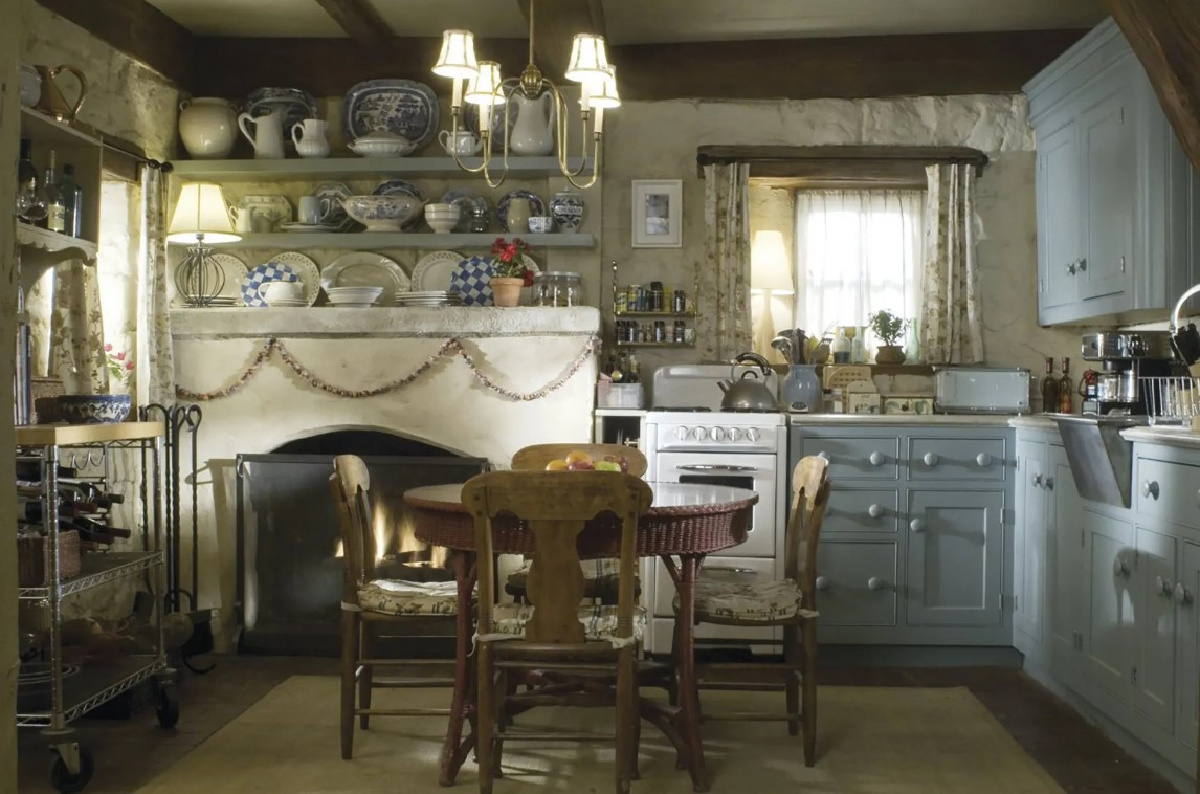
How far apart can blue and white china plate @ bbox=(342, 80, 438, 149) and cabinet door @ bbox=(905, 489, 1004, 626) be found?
260cm

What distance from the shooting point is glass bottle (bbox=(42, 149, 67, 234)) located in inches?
128

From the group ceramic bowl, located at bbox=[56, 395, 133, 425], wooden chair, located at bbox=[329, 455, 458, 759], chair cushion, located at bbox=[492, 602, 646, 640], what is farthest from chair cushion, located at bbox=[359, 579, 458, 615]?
ceramic bowl, located at bbox=[56, 395, 133, 425]

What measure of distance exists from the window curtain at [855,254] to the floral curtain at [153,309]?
108 inches

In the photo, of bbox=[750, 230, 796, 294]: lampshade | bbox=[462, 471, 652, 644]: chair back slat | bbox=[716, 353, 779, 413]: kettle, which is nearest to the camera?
bbox=[462, 471, 652, 644]: chair back slat

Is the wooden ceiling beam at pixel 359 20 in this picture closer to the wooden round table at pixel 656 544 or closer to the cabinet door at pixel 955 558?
the wooden round table at pixel 656 544

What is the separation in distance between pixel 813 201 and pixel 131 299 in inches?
118

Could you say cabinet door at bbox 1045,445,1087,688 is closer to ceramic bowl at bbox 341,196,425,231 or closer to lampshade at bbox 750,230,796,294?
lampshade at bbox 750,230,796,294

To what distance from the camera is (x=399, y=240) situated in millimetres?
4711

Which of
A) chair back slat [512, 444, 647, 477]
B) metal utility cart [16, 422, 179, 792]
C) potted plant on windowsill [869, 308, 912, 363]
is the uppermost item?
potted plant on windowsill [869, 308, 912, 363]

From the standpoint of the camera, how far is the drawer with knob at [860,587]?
4.23 metres

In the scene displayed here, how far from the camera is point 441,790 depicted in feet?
9.64

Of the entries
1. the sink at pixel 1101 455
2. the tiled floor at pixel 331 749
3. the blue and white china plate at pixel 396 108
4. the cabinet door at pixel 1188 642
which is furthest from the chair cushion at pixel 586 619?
the blue and white china plate at pixel 396 108

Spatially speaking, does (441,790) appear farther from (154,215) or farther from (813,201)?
(813,201)

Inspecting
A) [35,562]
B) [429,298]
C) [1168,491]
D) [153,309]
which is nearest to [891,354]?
[1168,491]
